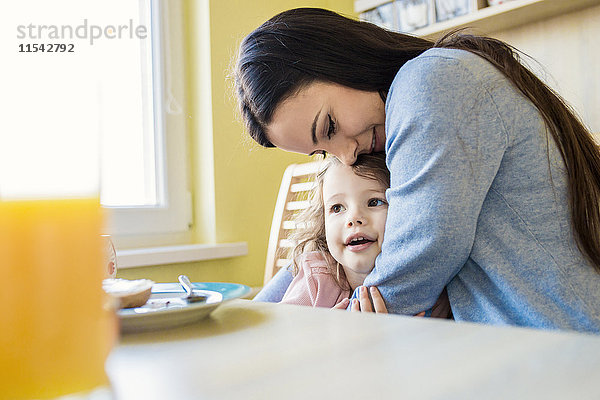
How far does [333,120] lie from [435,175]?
33 cm

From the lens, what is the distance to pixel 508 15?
180 centimetres

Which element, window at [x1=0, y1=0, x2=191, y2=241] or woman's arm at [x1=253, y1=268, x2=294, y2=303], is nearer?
woman's arm at [x1=253, y1=268, x2=294, y2=303]

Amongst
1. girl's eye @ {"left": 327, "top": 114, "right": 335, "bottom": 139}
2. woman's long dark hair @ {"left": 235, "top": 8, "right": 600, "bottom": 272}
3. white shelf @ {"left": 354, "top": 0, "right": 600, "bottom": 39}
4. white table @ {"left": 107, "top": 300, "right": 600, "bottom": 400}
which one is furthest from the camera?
white shelf @ {"left": 354, "top": 0, "right": 600, "bottom": 39}

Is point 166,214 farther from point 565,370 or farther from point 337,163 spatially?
point 565,370

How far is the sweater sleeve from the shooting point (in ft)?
2.56

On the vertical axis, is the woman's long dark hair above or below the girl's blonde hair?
above

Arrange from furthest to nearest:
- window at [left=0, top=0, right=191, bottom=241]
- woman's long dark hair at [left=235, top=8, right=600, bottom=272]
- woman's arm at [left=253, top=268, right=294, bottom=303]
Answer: window at [left=0, top=0, right=191, bottom=241] < woman's arm at [left=253, top=268, right=294, bottom=303] < woman's long dark hair at [left=235, top=8, right=600, bottom=272]

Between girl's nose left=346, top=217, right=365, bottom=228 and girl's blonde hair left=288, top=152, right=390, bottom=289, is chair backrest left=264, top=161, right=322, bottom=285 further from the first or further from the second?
girl's nose left=346, top=217, right=365, bottom=228

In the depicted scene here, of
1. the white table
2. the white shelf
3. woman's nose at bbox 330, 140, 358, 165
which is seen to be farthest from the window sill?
the white table

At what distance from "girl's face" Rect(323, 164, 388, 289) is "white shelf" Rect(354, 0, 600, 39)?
2.82ft

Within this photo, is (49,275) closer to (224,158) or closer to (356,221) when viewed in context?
(356,221)

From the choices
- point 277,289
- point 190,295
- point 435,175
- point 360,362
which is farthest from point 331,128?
point 360,362

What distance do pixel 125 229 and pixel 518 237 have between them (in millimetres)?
1392

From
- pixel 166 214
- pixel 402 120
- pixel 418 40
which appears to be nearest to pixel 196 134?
pixel 166 214
